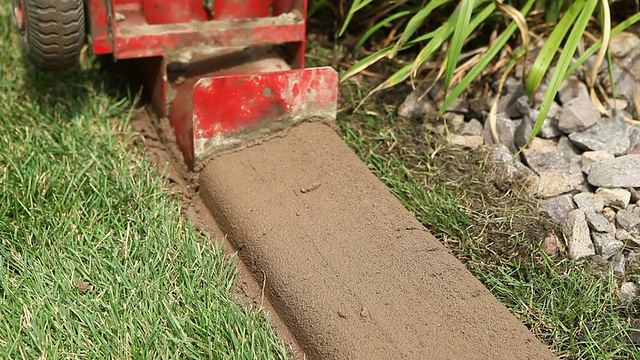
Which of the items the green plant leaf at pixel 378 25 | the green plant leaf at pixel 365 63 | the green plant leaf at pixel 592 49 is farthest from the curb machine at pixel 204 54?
the green plant leaf at pixel 592 49

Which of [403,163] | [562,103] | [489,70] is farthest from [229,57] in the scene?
[562,103]

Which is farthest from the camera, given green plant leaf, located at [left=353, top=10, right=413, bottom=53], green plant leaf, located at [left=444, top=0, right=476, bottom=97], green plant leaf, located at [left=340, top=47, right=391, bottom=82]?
green plant leaf, located at [left=353, top=10, right=413, bottom=53]

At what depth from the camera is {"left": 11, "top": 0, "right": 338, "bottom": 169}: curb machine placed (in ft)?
8.63

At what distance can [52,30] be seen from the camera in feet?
8.55

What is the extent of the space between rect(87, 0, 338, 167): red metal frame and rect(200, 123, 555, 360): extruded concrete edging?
10 centimetres

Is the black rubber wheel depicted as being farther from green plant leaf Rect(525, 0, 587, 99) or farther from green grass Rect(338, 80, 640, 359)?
green plant leaf Rect(525, 0, 587, 99)

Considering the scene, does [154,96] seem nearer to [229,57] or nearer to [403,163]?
[229,57]

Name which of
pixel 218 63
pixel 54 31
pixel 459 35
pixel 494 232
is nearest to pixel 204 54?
pixel 218 63

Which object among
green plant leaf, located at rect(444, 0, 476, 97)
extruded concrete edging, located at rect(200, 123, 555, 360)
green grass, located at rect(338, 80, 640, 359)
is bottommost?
green grass, located at rect(338, 80, 640, 359)

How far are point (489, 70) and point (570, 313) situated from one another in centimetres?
117

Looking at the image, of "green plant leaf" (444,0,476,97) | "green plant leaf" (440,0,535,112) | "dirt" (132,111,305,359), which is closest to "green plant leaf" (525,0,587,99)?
"green plant leaf" (440,0,535,112)

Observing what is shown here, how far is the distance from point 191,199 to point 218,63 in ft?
1.70

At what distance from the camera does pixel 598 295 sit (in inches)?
90.9

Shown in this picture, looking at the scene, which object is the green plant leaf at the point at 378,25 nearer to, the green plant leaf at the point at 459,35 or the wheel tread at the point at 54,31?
the green plant leaf at the point at 459,35
